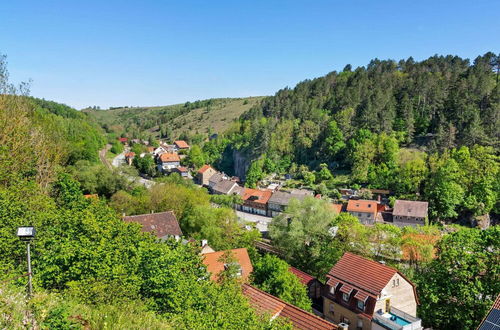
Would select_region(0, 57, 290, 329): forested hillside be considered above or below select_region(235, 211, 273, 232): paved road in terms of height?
above

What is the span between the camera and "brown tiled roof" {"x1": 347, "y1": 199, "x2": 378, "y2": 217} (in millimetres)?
52291

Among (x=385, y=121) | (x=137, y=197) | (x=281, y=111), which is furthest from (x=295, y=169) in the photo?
(x=137, y=197)

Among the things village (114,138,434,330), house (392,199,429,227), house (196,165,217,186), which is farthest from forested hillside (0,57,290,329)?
house (196,165,217,186)

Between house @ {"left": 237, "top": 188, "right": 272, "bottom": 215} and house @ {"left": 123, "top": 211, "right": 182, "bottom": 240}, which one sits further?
house @ {"left": 237, "top": 188, "right": 272, "bottom": 215}

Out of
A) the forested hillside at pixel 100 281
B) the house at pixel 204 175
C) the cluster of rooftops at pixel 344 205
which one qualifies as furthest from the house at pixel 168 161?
the forested hillside at pixel 100 281

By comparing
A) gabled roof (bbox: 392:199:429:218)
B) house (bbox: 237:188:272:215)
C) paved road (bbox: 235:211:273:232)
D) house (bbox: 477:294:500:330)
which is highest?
house (bbox: 477:294:500:330)

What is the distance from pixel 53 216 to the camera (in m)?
13.7

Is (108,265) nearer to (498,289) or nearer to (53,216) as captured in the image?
(53,216)

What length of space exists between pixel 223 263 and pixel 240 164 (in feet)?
237

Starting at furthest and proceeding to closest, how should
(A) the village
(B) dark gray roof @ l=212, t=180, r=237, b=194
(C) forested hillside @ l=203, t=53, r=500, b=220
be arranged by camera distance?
(B) dark gray roof @ l=212, t=180, r=237, b=194
(C) forested hillside @ l=203, t=53, r=500, b=220
(A) the village

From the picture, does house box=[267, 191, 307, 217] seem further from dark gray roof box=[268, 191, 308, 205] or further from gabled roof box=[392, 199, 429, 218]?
gabled roof box=[392, 199, 429, 218]

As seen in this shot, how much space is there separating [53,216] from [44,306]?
6.58m

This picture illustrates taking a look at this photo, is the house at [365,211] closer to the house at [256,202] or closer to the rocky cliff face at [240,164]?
the house at [256,202]

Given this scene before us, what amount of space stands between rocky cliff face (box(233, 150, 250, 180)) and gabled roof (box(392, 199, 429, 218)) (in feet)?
152
